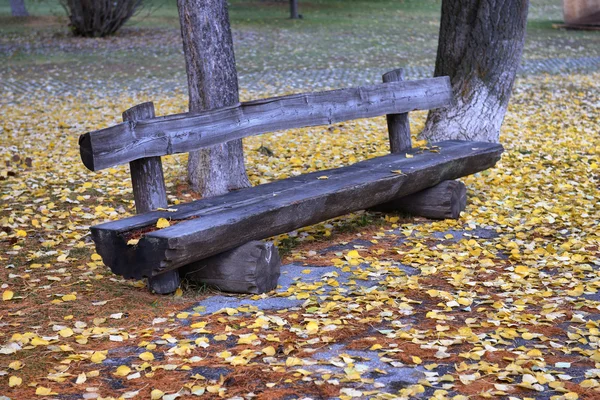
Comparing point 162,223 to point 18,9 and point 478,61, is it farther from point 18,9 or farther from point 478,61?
point 18,9

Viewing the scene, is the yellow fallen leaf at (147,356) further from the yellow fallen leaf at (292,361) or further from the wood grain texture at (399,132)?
the wood grain texture at (399,132)

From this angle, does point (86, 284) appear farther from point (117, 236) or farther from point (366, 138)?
point (366, 138)

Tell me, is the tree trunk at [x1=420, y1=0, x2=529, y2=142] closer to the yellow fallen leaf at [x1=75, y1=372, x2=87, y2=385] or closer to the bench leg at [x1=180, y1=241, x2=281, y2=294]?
the bench leg at [x1=180, y1=241, x2=281, y2=294]

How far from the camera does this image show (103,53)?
16.6 metres

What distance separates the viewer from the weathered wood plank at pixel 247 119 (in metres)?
4.30

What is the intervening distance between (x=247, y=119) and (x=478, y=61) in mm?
3445

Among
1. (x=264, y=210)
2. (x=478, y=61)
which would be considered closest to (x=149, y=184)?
(x=264, y=210)

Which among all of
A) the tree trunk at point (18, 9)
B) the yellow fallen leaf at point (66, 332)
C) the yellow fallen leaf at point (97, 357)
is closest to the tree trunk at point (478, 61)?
the yellow fallen leaf at point (66, 332)

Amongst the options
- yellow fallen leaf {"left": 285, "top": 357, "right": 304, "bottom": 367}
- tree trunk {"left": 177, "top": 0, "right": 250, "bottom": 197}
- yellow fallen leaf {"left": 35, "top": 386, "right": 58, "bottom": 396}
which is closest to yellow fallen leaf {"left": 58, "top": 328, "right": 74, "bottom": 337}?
yellow fallen leaf {"left": 35, "top": 386, "right": 58, "bottom": 396}

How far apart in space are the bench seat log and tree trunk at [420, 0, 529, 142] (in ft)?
4.55

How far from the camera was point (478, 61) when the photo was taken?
25.5 feet

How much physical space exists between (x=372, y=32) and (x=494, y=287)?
1598 cm

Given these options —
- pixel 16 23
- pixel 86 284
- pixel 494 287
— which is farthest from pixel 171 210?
pixel 16 23

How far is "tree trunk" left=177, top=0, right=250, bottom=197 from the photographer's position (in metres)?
6.11
